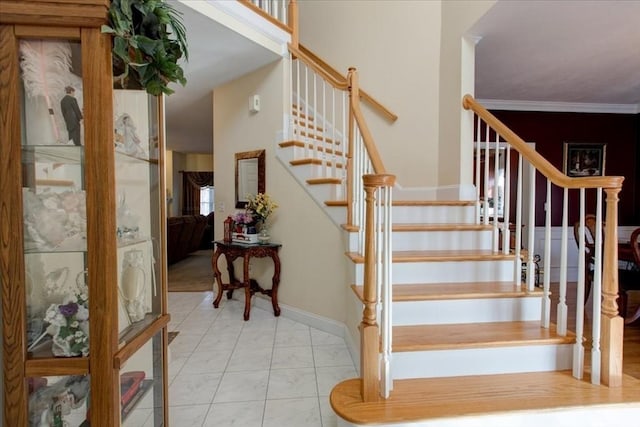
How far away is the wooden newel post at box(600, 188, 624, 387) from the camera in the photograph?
5.24 ft

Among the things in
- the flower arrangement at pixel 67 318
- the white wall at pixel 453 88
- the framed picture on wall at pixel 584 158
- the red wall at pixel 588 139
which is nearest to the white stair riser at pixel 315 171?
the white wall at pixel 453 88

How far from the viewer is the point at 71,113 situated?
1078 mm

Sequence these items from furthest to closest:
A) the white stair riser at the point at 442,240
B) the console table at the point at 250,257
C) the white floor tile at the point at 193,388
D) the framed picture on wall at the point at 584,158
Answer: the framed picture on wall at the point at 584,158, the console table at the point at 250,257, the white stair riser at the point at 442,240, the white floor tile at the point at 193,388

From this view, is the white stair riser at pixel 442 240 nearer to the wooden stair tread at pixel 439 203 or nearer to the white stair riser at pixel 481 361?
the wooden stair tread at pixel 439 203

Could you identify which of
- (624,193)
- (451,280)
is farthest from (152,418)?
(624,193)

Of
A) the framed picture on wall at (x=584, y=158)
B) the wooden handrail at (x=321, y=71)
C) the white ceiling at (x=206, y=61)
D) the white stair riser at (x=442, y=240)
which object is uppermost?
the white ceiling at (x=206, y=61)

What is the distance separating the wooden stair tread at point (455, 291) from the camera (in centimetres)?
197

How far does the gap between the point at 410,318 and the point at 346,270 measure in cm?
75

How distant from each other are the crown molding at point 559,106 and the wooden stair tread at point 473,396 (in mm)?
3835

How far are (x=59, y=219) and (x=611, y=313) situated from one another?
8.11 feet

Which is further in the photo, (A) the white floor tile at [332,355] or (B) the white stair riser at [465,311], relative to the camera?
(A) the white floor tile at [332,355]

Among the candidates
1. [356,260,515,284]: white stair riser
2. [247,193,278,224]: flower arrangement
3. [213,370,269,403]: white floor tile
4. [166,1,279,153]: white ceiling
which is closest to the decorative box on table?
[247,193,278,224]: flower arrangement

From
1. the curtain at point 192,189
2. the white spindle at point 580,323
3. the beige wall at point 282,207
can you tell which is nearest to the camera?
the white spindle at point 580,323

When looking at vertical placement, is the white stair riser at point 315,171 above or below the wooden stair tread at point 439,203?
above
